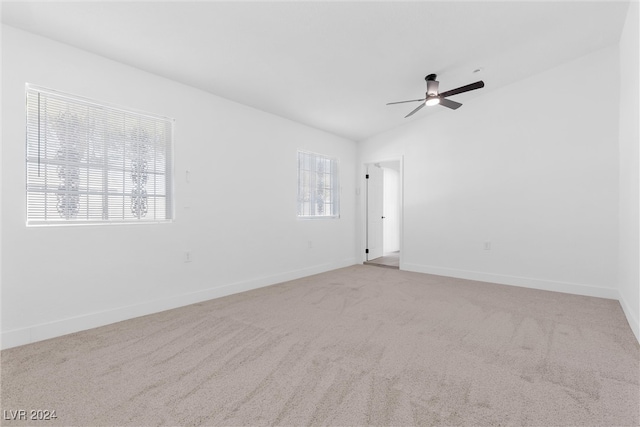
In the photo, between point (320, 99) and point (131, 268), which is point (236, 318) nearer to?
point (131, 268)

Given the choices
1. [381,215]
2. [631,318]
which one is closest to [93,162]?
[631,318]

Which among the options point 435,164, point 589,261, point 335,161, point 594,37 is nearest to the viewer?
point 594,37

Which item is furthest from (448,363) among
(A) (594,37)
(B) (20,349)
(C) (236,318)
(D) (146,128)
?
(A) (594,37)

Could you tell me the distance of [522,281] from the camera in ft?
13.9

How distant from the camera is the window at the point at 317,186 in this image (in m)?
5.03

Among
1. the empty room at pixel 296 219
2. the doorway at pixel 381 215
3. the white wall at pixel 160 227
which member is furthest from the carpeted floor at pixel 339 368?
the doorway at pixel 381 215

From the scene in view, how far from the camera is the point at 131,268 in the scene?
115 inches

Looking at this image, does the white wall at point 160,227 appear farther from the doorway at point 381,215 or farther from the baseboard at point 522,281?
the baseboard at point 522,281

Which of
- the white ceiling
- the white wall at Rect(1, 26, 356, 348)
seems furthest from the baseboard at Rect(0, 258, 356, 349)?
the white ceiling

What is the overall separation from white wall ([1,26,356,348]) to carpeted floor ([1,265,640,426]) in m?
0.29

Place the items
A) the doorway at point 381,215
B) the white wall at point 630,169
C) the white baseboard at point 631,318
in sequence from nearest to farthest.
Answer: the white baseboard at point 631,318
the white wall at point 630,169
the doorway at point 381,215

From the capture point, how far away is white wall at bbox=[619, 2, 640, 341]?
254 cm

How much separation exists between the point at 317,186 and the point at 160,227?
2.84 meters

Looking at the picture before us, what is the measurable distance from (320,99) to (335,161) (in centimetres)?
185
